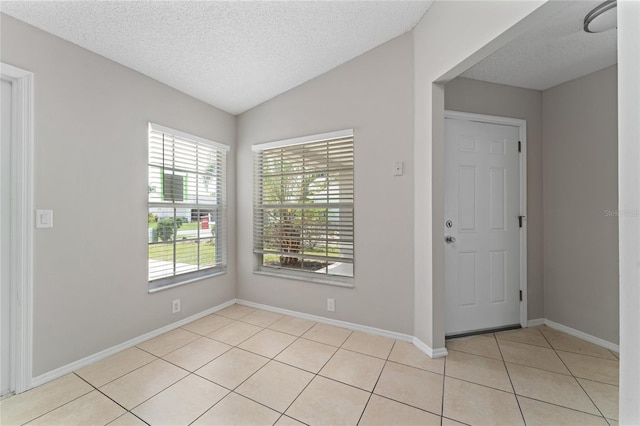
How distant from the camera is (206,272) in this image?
10.2 ft

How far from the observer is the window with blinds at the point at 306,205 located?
2740 millimetres

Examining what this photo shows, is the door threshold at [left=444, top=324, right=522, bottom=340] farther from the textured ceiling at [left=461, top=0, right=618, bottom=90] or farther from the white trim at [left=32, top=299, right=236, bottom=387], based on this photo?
the white trim at [left=32, top=299, right=236, bottom=387]

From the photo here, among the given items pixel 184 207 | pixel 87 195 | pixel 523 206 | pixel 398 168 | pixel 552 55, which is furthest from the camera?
pixel 184 207

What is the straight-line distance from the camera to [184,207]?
110 inches

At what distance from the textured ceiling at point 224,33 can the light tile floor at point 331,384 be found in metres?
2.43

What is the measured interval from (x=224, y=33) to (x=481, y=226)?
2.80 metres

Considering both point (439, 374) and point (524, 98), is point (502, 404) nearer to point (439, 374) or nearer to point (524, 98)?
point (439, 374)

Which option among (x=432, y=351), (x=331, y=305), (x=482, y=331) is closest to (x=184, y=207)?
(x=331, y=305)

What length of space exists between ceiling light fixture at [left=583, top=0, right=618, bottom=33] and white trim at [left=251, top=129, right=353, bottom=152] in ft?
5.70

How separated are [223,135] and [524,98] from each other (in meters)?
3.30

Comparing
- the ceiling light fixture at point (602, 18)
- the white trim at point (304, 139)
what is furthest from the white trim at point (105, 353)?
the ceiling light fixture at point (602, 18)

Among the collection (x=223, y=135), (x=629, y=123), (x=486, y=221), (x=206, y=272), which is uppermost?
(x=223, y=135)

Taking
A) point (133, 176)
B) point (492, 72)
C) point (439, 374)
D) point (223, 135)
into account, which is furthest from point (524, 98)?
point (133, 176)

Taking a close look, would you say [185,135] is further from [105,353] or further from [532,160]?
[532,160]
